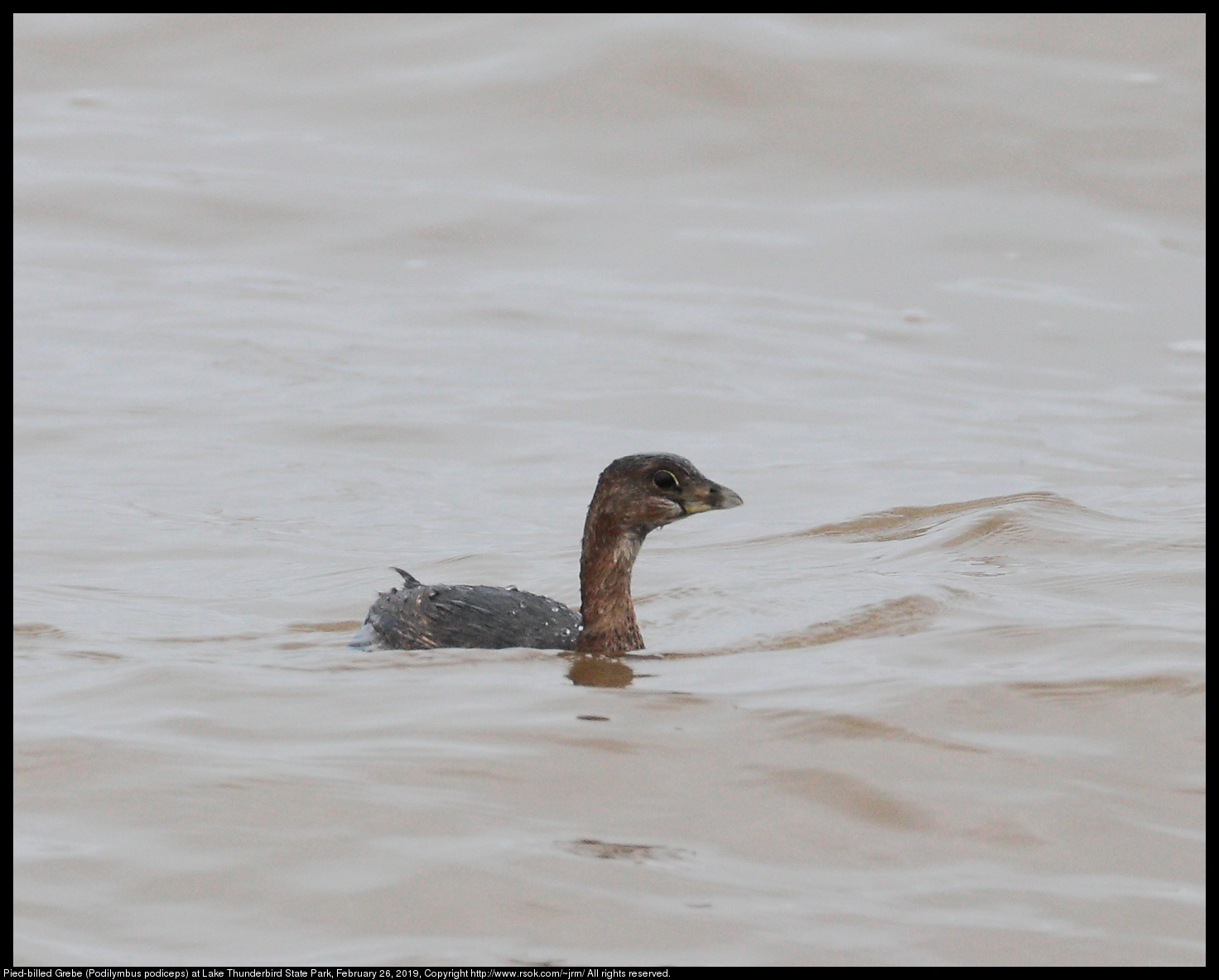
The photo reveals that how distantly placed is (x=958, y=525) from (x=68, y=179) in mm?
11231

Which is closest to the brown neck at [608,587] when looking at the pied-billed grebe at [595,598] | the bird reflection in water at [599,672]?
the pied-billed grebe at [595,598]

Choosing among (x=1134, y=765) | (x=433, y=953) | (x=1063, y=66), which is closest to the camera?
(x=433, y=953)

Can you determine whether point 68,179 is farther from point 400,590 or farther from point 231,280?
point 400,590

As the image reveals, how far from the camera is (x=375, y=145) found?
19156mm

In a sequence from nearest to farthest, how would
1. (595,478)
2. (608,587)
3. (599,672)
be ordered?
(599,672), (608,587), (595,478)

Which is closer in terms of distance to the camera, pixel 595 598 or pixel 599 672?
pixel 599 672

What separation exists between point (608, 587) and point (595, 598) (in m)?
0.07

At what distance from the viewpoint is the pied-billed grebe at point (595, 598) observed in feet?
24.1

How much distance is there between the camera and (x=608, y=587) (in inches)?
297

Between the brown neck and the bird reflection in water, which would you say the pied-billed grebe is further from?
the bird reflection in water

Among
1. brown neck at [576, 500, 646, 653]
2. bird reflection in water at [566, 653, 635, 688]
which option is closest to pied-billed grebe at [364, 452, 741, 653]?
brown neck at [576, 500, 646, 653]

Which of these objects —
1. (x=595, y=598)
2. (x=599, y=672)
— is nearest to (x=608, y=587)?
(x=595, y=598)

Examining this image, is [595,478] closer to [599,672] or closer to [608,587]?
[608,587]

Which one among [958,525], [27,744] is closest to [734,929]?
[27,744]
